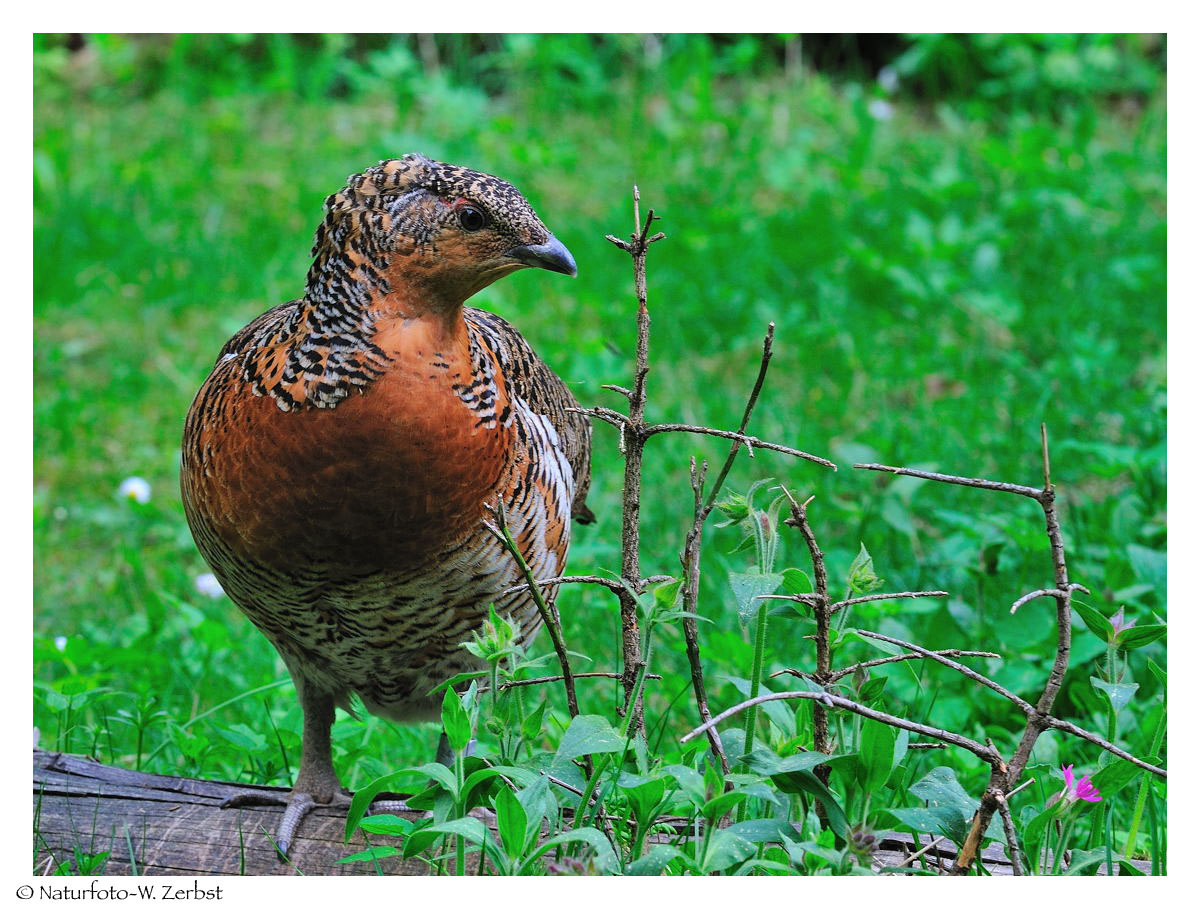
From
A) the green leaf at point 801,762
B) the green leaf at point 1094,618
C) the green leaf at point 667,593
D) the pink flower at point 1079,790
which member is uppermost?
the green leaf at point 667,593

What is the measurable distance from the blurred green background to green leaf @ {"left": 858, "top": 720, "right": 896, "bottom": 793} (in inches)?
34.9

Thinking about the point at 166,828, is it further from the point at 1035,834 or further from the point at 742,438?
the point at 1035,834

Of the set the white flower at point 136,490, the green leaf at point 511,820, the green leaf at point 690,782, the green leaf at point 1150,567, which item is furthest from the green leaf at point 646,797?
the white flower at point 136,490

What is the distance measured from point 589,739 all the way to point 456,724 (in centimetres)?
19

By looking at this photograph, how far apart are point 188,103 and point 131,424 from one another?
2.59 m

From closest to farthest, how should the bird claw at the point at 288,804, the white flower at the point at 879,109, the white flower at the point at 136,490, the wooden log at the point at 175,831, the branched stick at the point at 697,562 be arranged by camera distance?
the branched stick at the point at 697,562, the wooden log at the point at 175,831, the bird claw at the point at 288,804, the white flower at the point at 136,490, the white flower at the point at 879,109

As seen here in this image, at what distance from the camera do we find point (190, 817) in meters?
2.51

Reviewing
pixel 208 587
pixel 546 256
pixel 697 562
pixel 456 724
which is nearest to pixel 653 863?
pixel 456 724

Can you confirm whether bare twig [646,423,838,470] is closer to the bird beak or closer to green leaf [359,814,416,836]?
the bird beak

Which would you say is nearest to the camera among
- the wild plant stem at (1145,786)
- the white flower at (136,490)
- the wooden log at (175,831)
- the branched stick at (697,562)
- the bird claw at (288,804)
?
the branched stick at (697,562)

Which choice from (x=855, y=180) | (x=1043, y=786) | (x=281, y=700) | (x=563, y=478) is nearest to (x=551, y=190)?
(x=855, y=180)

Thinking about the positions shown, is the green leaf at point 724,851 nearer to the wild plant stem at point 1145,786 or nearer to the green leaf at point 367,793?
the green leaf at point 367,793

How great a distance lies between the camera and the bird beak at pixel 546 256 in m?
2.12

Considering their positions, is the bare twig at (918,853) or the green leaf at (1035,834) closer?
the green leaf at (1035,834)
